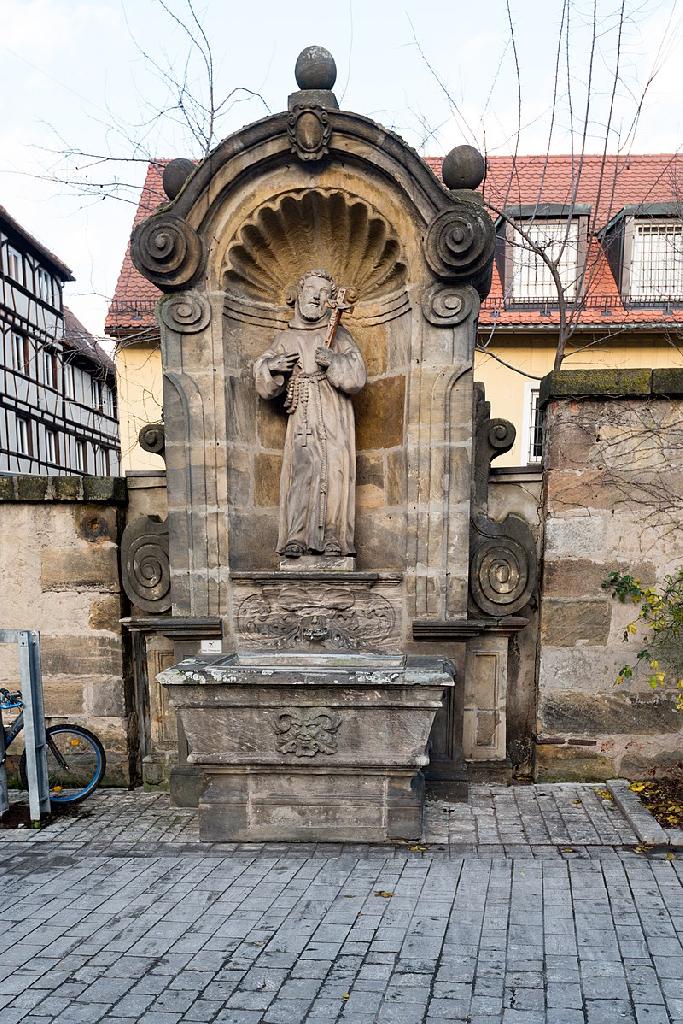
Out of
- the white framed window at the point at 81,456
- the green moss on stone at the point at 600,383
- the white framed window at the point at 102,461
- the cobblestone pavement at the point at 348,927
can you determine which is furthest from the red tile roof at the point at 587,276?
the white framed window at the point at 102,461

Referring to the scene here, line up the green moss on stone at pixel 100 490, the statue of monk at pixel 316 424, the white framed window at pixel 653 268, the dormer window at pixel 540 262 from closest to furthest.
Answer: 1. the statue of monk at pixel 316 424
2. the green moss on stone at pixel 100 490
3. the dormer window at pixel 540 262
4. the white framed window at pixel 653 268

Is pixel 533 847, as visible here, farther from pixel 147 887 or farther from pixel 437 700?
pixel 147 887

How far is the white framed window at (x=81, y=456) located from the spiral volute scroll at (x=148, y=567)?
16.9m

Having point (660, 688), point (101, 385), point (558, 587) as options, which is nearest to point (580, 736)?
point (660, 688)

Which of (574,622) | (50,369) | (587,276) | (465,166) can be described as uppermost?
(587,276)

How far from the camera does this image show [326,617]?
5.04 metres

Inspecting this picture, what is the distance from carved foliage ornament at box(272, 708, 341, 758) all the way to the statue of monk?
1.31 m

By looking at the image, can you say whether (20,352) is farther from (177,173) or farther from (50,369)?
(177,173)

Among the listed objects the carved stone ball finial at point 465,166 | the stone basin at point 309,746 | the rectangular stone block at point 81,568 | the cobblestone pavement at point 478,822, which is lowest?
the cobblestone pavement at point 478,822

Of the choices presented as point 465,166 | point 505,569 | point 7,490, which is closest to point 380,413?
point 505,569

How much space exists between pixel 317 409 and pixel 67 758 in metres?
3.07

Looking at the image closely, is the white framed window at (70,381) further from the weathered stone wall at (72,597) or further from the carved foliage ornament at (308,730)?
the carved foliage ornament at (308,730)

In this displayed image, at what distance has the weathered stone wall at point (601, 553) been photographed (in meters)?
5.01

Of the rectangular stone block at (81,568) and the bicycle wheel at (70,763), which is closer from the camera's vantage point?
the bicycle wheel at (70,763)
